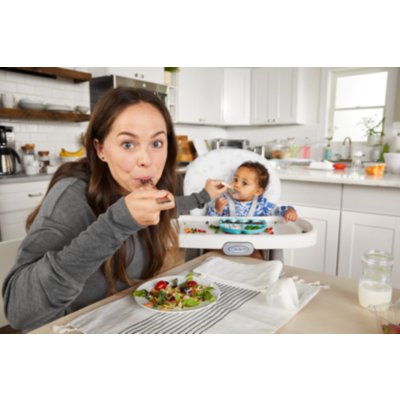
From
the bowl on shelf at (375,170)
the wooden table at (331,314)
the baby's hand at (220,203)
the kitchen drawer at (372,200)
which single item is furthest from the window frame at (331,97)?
the wooden table at (331,314)

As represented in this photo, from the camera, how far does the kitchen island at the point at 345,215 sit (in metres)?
1.68

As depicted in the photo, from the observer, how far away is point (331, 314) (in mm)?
566

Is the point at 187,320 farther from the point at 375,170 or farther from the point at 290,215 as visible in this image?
the point at 375,170

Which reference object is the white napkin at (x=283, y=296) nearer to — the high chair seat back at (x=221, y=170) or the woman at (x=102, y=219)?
the woman at (x=102, y=219)

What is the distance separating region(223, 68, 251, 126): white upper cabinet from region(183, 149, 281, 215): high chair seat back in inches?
83.4

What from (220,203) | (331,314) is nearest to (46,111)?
(220,203)

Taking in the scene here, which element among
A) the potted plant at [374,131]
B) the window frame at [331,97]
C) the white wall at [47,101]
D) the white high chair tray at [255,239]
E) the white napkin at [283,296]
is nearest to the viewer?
the white napkin at [283,296]

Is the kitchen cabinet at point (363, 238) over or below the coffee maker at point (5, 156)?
below

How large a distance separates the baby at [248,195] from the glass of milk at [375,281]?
2.21ft

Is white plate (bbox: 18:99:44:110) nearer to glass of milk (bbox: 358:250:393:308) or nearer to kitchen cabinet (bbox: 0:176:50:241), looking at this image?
kitchen cabinet (bbox: 0:176:50:241)

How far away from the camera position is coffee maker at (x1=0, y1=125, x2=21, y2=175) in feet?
6.75

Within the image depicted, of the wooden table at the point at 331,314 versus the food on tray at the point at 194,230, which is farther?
the food on tray at the point at 194,230

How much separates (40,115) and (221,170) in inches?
58.1
